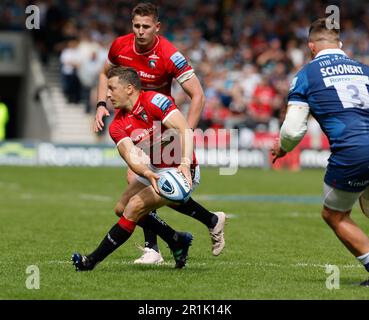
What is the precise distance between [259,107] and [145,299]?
67.3ft

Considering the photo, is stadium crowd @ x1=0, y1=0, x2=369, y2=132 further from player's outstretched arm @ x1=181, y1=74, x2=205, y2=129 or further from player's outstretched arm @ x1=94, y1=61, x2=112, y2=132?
player's outstretched arm @ x1=181, y1=74, x2=205, y2=129

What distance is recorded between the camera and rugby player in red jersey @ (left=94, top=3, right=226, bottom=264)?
988 cm

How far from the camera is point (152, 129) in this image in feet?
30.1

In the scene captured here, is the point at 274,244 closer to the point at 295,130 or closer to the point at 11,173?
the point at 295,130

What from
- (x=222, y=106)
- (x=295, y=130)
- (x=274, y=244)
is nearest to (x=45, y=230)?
(x=274, y=244)

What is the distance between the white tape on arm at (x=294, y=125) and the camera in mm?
8094

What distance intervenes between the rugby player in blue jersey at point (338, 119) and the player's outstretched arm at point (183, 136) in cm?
90

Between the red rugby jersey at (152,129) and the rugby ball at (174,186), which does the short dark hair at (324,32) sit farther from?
the rugby ball at (174,186)

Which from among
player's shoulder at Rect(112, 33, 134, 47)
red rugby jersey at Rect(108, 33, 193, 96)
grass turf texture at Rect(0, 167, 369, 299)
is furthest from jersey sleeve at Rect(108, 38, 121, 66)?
grass turf texture at Rect(0, 167, 369, 299)

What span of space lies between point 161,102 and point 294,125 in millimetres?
1400

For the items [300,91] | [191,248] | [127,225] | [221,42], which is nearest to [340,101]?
[300,91]

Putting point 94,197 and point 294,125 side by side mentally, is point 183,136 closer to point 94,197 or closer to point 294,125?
point 294,125

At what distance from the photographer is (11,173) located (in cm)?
2397

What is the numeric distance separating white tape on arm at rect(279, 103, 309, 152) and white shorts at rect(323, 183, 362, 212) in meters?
0.48
